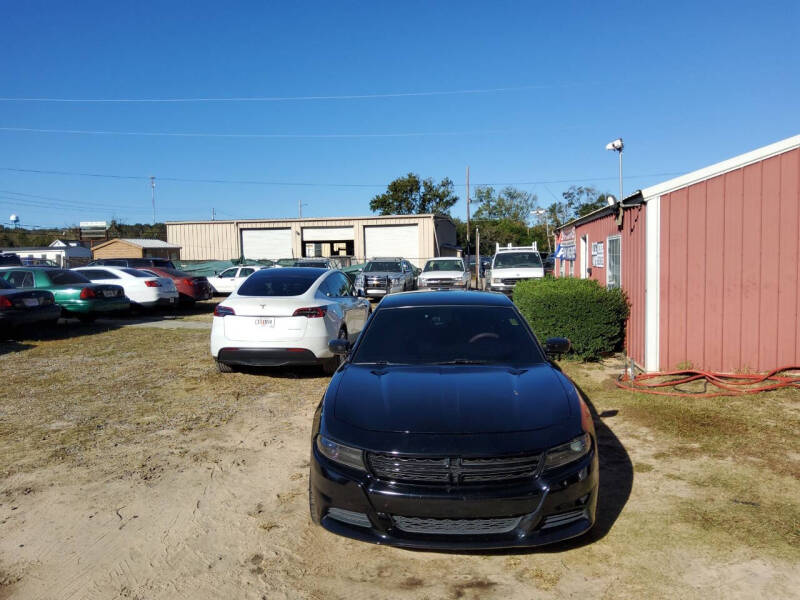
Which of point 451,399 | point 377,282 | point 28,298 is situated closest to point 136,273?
point 28,298

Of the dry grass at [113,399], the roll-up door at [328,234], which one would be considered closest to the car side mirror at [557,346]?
the dry grass at [113,399]

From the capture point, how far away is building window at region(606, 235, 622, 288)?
1055 centimetres

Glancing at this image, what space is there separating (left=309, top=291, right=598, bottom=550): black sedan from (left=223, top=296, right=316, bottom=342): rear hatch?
12.1 feet

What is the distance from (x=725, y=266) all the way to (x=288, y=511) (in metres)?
6.32

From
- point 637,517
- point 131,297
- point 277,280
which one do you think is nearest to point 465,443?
point 637,517

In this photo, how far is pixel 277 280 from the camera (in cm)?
829

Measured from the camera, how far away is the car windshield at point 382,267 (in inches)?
914

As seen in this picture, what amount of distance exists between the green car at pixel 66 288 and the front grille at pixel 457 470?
12.8 meters

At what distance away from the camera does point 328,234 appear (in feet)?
139

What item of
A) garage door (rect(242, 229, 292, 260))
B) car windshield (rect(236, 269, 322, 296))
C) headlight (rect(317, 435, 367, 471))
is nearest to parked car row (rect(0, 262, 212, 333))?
car windshield (rect(236, 269, 322, 296))

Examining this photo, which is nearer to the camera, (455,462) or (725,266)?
(455,462)

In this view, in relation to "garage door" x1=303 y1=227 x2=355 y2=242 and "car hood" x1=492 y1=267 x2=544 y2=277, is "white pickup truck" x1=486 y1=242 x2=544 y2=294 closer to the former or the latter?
"car hood" x1=492 y1=267 x2=544 y2=277

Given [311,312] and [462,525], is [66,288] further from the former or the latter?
[462,525]

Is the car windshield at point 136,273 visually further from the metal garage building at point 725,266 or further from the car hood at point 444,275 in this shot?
the metal garage building at point 725,266
